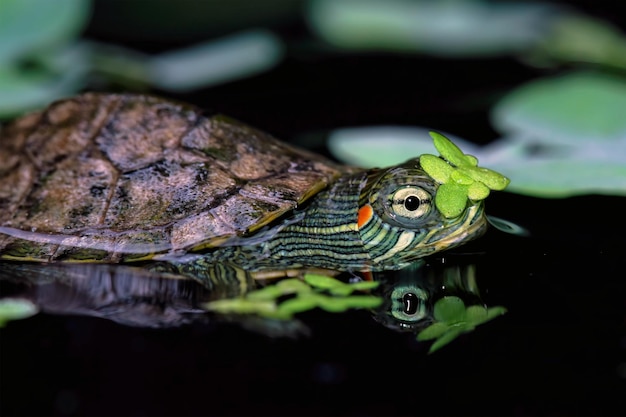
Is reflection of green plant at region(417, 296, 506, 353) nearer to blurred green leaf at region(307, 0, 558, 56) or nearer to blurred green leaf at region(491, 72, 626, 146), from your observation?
blurred green leaf at region(491, 72, 626, 146)

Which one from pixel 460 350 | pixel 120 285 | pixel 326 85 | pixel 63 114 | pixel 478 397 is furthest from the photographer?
pixel 326 85

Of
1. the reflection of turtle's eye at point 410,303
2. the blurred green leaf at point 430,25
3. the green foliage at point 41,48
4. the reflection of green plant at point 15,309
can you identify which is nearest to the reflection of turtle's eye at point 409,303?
the reflection of turtle's eye at point 410,303

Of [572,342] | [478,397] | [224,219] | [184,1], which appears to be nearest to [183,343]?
Answer: [224,219]

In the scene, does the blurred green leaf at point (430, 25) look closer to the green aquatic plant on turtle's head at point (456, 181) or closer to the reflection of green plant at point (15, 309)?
the green aquatic plant on turtle's head at point (456, 181)

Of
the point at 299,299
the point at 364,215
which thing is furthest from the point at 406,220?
the point at 299,299

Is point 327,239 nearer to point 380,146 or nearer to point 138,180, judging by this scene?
point 138,180

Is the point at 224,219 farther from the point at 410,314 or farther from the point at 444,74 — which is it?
the point at 444,74

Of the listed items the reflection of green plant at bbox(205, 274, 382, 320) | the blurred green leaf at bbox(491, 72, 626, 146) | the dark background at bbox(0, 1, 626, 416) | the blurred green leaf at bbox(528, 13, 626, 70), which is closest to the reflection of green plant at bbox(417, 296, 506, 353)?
the dark background at bbox(0, 1, 626, 416)
